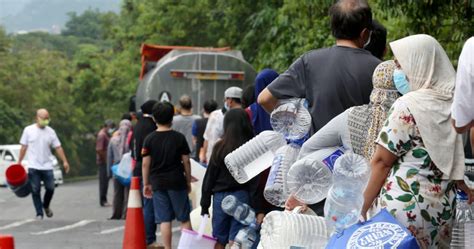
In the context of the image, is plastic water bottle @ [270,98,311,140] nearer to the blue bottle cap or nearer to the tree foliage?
the blue bottle cap

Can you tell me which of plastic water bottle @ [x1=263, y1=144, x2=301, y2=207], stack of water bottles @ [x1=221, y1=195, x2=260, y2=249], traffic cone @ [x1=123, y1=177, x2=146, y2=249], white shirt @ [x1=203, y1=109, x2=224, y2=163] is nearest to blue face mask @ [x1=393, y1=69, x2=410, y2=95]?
plastic water bottle @ [x1=263, y1=144, x2=301, y2=207]

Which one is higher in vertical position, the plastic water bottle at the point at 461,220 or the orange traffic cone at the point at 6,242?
the plastic water bottle at the point at 461,220

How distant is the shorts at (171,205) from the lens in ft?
41.5

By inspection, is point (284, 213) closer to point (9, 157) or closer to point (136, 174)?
point (136, 174)

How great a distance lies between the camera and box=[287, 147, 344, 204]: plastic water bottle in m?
6.75

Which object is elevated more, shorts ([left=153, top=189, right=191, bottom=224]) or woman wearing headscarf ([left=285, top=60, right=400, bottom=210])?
woman wearing headscarf ([left=285, top=60, right=400, bottom=210])

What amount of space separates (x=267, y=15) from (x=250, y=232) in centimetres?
1700

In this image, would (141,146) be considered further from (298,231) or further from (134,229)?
(298,231)

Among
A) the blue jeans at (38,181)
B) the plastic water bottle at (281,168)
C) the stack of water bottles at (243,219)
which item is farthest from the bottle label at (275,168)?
the blue jeans at (38,181)

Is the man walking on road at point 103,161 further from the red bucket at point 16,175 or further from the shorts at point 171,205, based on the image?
the shorts at point 171,205

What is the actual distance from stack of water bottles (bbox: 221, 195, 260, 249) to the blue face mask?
430 cm

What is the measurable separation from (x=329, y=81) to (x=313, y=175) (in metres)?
0.61

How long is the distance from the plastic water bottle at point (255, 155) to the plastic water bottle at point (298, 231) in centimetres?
109

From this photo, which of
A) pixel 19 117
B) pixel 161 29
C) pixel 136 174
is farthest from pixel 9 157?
pixel 136 174
